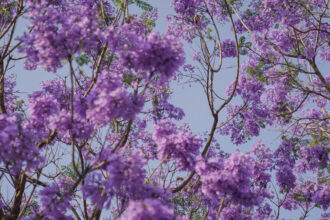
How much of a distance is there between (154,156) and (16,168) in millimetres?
4853

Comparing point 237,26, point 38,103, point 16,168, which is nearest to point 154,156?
point 38,103

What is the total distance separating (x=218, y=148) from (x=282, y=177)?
2.07 m

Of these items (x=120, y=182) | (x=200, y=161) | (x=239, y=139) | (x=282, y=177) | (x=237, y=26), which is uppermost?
(x=237, y=26)

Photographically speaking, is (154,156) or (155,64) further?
A: (154,156)

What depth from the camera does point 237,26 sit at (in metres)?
11.1

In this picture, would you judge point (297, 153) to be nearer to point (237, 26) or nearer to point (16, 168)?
point (237, 26)

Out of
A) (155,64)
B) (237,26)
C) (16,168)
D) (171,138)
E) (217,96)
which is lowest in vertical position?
(16,168)

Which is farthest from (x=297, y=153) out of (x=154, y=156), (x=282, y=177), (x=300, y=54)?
(x=154, y=156)

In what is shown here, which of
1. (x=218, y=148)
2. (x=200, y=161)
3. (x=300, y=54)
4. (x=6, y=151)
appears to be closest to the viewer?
(x=6, y=151)

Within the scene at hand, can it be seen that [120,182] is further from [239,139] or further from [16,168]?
[239,139]

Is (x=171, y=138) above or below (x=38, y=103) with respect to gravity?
below

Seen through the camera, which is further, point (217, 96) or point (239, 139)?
point (239, 139)

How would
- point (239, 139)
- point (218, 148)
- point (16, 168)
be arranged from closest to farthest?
point (16, 168) → point (218, 148) → point (239, 139)

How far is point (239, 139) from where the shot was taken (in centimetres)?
1098
